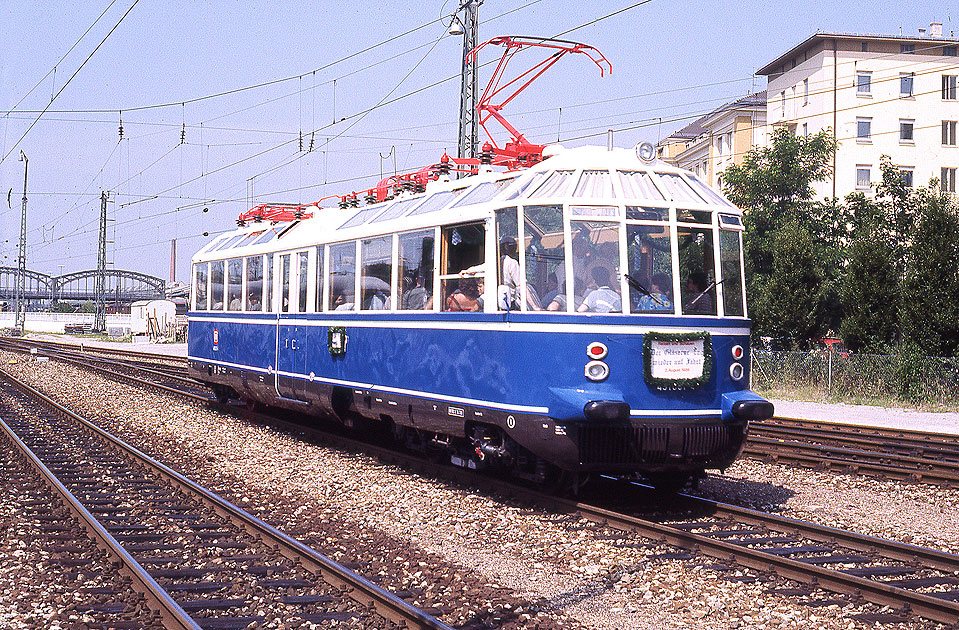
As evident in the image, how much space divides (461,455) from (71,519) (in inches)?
150

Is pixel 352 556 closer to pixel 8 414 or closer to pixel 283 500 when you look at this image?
pixel 283 500

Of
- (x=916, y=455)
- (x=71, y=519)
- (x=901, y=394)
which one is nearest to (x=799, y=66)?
(x=901, y=394)

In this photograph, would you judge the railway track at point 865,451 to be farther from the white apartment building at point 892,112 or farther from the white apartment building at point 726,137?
the white apartment building at point 726,137

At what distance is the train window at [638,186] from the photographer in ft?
30.1

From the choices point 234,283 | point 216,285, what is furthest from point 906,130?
point 234,283

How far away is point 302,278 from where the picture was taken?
552 inches

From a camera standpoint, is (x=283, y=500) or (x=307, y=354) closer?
(x=283, y=500)

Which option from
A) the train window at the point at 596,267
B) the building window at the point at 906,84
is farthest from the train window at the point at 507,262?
the building window at the point at 906,84

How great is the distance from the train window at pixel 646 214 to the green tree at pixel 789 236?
17.3 m

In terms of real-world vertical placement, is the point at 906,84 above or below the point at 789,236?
above

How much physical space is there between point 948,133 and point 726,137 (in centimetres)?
1441

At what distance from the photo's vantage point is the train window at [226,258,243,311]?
16.6 m

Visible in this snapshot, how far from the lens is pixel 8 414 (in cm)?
1805

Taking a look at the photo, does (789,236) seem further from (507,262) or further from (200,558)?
(200,558)
